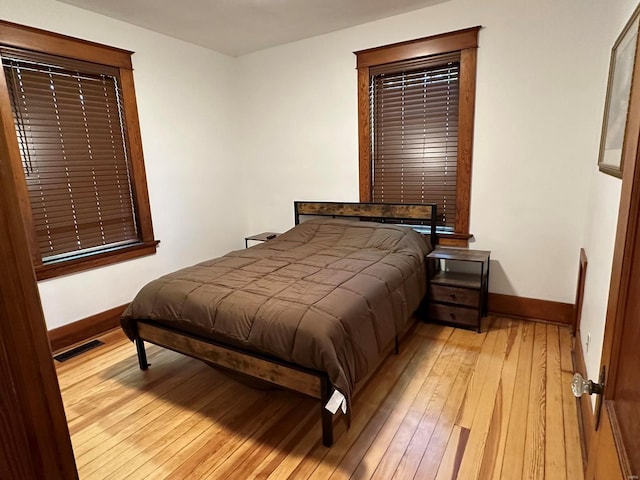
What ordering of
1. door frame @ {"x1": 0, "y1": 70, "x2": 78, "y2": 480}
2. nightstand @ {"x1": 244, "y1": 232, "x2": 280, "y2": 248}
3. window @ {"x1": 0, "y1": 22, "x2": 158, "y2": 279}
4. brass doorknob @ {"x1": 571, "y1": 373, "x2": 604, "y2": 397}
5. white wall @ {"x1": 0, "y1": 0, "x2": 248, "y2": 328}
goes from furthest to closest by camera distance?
nightstand @ {"x1": 244, "y1": 232, "x2": 280, "y2": 248}, white wall @ {"x1": 0, "y1": 0, "x2": 248, "y2": 328}, window @ {"x1": 0, "y1": 22, "x2": 158, "y2": 279}, brass doorknob @ {"x1": 571, "y1": 373, "x2": 604, "y2": 397}, door frame @ {"x1": 0, "y1": 70, "x2": 78, "y2": 480}

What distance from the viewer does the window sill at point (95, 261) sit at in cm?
284

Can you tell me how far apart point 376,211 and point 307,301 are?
1.86 meters

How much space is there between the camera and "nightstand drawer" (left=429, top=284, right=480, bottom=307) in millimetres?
2965

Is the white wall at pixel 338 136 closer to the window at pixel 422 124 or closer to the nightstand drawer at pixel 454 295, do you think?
the window at pixel 422 124

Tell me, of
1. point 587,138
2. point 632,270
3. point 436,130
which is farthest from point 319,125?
point 632,270

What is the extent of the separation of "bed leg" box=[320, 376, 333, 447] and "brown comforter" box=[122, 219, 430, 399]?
0.07 meters

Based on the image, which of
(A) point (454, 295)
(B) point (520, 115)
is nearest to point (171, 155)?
(A) point (454, 295)

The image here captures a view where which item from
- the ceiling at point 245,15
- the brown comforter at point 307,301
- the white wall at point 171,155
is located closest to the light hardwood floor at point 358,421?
the brown comforter at point 307,301

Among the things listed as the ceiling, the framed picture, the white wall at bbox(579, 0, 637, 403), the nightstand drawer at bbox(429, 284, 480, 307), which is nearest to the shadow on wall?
the nightstand drawer at bbox(429, 284, 480, 307)

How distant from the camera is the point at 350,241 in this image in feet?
11.0

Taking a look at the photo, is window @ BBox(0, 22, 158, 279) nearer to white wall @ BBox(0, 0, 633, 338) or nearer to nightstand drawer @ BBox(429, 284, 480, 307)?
white wall @ BBox(0, 0, 633, 338)

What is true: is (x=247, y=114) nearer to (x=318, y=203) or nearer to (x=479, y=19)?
(x=318, y=203)

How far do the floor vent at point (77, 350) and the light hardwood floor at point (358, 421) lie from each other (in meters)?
0.10

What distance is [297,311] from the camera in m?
1.94
